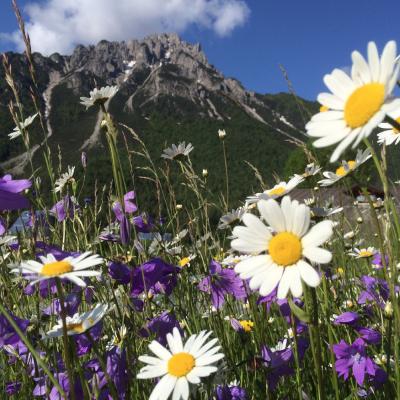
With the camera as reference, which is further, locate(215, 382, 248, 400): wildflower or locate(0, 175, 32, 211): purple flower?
locate(215, 382, 248, 400): wildflower

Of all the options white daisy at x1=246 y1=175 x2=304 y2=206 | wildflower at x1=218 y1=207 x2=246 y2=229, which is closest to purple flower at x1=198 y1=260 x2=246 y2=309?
wildflower at x1=218 y1=207 x2=246 y2=229

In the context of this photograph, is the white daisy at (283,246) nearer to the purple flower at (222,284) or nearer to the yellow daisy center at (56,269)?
the yellow daisy center at (56,269)

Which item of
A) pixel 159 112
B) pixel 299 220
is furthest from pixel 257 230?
pixel 159 112

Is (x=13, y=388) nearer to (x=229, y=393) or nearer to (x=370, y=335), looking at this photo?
(x=229, y=393)

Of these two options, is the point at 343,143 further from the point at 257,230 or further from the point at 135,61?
the point at 135,61

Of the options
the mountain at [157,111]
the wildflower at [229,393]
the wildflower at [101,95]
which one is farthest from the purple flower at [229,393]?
the mountain at [157,111]

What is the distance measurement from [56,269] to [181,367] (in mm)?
316

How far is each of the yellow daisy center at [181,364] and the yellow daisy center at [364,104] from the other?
21.5 inches

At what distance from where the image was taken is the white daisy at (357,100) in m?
0.76

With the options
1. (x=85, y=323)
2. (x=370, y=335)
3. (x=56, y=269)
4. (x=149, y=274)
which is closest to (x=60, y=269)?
(x=56, y=269)

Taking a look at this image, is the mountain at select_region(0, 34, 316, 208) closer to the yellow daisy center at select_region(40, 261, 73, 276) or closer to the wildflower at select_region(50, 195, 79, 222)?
the wildflower at select_region(50, 195, 79, 222)

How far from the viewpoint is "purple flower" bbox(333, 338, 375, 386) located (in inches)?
58.1

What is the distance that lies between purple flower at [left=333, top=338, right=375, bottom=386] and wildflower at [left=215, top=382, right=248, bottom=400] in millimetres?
363

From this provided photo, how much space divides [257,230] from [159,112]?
124515mm
